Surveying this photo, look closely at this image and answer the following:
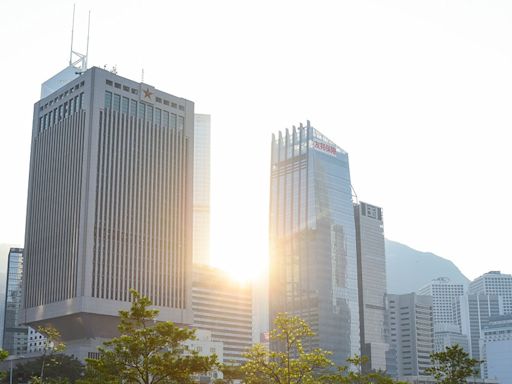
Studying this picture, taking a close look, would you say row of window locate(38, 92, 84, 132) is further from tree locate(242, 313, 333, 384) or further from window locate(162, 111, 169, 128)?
tree locate(242, 313, 333, 384)

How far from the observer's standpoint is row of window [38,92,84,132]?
580 feet

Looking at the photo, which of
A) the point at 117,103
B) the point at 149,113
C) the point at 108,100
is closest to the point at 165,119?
the point at 149,113

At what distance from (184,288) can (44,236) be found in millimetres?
35017

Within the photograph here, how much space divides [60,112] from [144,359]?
134 metres

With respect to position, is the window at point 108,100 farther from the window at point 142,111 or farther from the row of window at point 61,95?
the window at point 142,111

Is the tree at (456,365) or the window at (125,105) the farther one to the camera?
the window at (125,105)

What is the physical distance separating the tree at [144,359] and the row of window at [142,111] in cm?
11988

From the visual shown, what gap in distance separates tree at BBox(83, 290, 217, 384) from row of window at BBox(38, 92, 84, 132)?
398ft

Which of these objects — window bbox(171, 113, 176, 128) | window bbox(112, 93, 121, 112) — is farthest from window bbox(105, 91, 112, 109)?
window bbox(171, 113, 176, 128)

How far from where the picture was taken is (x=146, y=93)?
183750mm

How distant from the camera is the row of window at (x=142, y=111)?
176m

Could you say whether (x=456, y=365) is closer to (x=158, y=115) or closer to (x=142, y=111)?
(x=142, y=111)

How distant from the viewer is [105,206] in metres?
170

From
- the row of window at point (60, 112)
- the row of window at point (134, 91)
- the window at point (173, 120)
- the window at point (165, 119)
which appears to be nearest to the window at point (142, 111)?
the row of window at point (134, 91)
